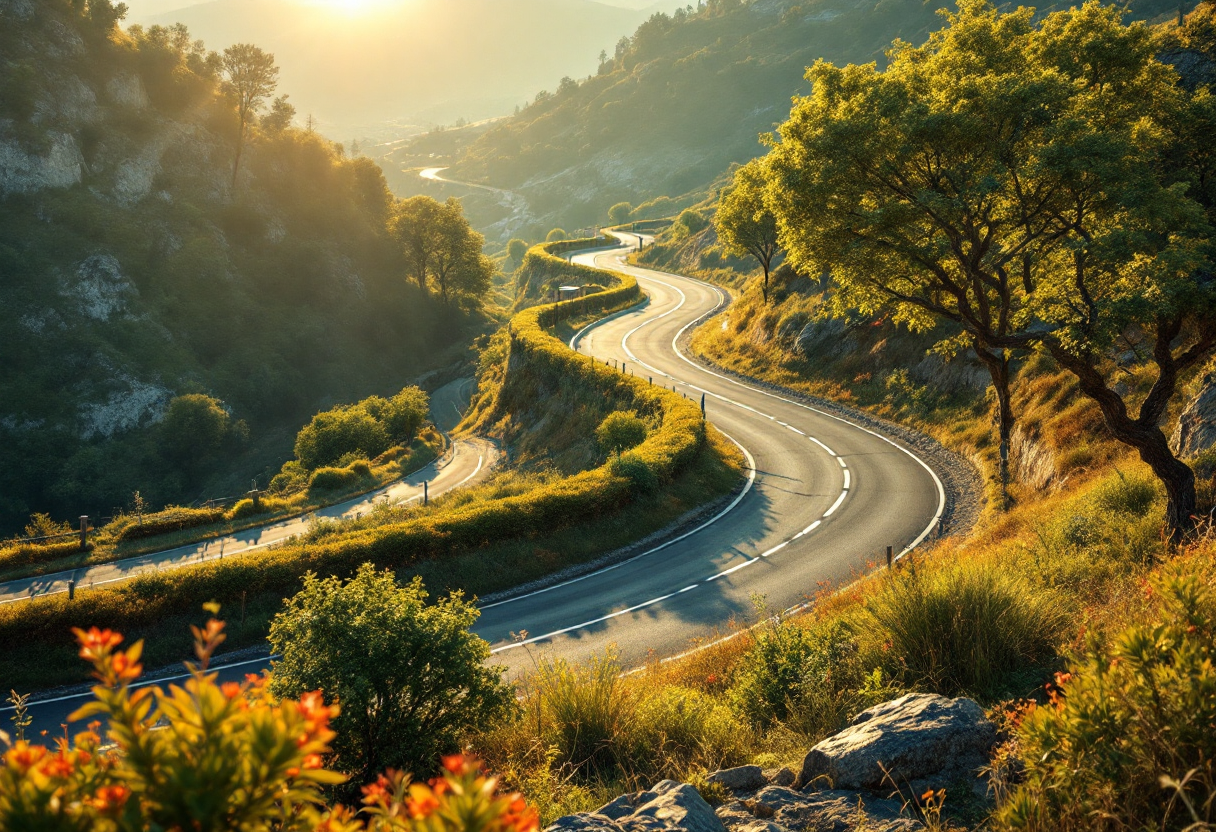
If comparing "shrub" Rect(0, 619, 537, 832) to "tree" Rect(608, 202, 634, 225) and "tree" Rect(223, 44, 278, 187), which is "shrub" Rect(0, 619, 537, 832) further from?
"tree" Rect(608, 202, 634, 225)

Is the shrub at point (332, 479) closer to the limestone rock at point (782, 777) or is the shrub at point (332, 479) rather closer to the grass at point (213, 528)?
the grass at point (213, 528)

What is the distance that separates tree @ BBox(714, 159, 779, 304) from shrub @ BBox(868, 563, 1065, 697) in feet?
139

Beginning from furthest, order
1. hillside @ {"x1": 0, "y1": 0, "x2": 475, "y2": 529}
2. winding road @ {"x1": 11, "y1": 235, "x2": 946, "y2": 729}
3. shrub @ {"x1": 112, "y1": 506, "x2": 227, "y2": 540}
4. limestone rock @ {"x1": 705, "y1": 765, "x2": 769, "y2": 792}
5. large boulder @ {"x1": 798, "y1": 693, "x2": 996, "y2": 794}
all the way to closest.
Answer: hillside @ {"x1": 0, "y1": 0, "x2": 475, "y2": 529}
shrub @ {"x1": 112, "y1": 506, "x2": 227, "y2": 540}
winding road @ {"x1": 11, "y1": 235, "x2": 946, "y2": 729}
limestone rock @ {"x1": 705, "y1": 765, "x2": 769, "y2": 792}
large boulder @ {"x1": 798, "y1": 693, "x2": 996, "y2": 794}

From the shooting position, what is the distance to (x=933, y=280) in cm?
1820

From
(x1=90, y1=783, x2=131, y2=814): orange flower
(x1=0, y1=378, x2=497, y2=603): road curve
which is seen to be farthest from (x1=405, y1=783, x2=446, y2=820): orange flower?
(x1=0, y1=378, x2=497, y2=603): road curve

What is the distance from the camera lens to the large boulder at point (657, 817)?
16.1 feet

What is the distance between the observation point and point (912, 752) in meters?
6.00

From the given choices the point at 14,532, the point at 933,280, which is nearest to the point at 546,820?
the point at 933,280

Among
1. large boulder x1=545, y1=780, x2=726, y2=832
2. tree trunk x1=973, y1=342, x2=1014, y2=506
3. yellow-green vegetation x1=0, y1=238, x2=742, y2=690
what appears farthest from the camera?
tree trunk x1=973, y1=342, x2=1014, y2=506

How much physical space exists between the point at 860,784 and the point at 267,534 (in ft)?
108

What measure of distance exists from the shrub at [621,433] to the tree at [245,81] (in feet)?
263

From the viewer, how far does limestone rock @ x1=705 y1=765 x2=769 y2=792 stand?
6727 millimetres

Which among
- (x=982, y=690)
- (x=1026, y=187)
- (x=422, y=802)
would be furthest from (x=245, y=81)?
(x=422, y=802)

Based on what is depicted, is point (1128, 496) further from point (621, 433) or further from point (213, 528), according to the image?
point (213, 528)
